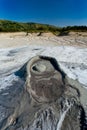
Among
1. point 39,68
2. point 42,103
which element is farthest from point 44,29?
point 42,103

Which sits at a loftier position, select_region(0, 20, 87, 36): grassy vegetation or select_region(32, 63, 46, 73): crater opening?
select_region(32, 63, 46, 73): crater opening

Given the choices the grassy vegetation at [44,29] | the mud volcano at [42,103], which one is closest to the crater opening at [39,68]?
the mud volcano at [42,103]

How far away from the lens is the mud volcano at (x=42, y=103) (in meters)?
3.63

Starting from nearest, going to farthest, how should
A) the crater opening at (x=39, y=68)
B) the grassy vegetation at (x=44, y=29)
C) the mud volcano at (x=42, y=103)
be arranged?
1. the mud volcano at (x=42, y=103)
2. the crater opening at (x=39, y=68)
3. the grassy vegetation at (x=44, y=29)

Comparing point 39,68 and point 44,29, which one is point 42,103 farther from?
point 44,29

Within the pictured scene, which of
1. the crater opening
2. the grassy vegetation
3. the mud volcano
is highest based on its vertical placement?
the crater opening

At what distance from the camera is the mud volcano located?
3.63 meters

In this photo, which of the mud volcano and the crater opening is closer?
the mud volcano

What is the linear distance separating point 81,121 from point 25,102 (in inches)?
31.1

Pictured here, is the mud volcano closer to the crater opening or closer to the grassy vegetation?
the crater opening

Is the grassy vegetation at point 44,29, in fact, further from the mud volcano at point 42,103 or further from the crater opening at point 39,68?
the mud volcano at point 42,103

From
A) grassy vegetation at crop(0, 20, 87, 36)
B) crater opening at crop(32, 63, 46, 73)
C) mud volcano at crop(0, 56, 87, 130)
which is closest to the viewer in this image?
mud volcano at crop(0, 56, 87, 130)

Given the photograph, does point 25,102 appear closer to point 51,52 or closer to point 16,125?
point 16,125

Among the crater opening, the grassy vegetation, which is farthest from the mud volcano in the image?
the grassy vegetation
